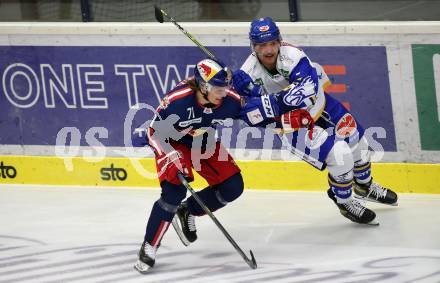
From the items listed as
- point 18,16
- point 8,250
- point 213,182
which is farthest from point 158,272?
point 18,16

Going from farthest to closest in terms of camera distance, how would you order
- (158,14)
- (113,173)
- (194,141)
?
(113,173) → (158,14) → (194,141)

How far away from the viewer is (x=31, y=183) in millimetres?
8297

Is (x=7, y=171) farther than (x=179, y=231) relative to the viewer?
Yes

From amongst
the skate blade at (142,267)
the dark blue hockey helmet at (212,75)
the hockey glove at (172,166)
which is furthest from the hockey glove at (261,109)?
the skate blade at (142,267)

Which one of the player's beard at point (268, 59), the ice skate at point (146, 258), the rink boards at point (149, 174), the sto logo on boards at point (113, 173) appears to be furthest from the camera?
the sto logo on boards at point (113, 173)

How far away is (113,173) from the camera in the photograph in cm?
809

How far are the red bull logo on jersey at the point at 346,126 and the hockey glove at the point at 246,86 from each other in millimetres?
595

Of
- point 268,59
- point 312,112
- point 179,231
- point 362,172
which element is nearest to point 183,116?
point 268,59

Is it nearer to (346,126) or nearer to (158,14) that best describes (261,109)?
(346,126)

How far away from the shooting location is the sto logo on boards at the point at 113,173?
806 cm

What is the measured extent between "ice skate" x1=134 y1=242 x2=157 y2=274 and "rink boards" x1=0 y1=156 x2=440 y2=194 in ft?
5.63

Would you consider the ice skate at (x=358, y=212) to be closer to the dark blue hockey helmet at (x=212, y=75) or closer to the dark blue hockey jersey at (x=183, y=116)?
the dark blue hockey jersey at (x=183, y=116)

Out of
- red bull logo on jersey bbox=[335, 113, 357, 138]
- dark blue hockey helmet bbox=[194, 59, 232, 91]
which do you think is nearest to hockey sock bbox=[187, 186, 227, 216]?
dark blue hockey helmet bbox=[194, 59, 232, 91]

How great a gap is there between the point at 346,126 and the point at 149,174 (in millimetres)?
1825
